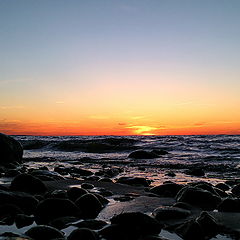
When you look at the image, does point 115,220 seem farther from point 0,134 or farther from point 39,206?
point 0,134

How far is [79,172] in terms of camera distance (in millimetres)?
8469

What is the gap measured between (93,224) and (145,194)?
2.11 metres

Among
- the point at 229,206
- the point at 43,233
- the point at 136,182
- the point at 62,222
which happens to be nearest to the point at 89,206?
the point at 62,222

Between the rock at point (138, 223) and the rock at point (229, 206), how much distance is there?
3.93 ft

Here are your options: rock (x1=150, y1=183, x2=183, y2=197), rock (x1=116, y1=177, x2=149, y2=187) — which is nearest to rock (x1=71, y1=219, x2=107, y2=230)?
rock (x1=150, y1=183, x2=183, y2=197)

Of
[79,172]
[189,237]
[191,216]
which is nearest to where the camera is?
[189,237]

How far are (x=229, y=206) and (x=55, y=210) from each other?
219 centimetres

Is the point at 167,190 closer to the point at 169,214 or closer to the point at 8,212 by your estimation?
the point at 169,214

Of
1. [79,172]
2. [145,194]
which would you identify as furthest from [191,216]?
[79,172]

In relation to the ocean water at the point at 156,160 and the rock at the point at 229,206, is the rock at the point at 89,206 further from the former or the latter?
the ocean water at the point at 156,160

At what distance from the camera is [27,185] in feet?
15.7

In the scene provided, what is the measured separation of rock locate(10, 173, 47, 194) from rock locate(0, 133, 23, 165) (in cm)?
726

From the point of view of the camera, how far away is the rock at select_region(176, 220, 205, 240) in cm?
259

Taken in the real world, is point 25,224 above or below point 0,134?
below
